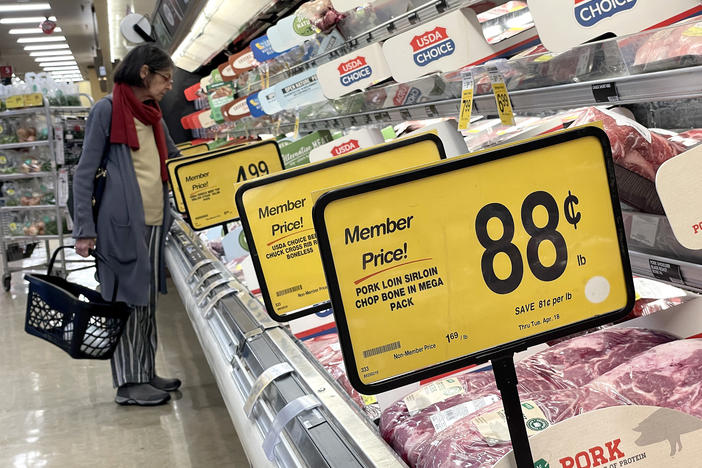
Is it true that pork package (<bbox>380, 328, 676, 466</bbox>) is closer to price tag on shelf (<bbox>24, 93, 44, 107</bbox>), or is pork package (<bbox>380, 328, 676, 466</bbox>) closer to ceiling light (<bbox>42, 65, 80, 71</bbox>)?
price tag on shelf (<bbox>24, 93, 44, 107</bbox>)

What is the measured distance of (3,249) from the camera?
722 cm

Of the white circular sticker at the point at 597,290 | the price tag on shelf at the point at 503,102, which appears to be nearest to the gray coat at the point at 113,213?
the price tag on shelf at the point at 503,102

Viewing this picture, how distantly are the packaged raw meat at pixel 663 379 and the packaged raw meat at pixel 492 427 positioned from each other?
0.04 metres

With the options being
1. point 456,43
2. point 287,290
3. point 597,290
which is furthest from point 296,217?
point 597,290

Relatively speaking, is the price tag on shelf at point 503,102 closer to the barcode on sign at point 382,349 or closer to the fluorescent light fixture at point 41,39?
the barcode on sign at point 382,349

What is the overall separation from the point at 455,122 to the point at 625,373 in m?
1.19

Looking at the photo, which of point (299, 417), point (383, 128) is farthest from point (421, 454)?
point (383, 128)

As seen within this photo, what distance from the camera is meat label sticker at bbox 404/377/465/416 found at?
132cm

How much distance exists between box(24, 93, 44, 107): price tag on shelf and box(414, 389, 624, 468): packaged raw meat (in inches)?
266

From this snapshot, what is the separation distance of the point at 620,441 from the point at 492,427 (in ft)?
0.73

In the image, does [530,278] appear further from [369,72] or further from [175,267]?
[175,267]

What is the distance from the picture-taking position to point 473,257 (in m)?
0.97

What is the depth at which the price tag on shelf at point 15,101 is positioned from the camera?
22.7ft

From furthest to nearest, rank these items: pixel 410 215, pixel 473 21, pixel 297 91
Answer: pixel 297 91, pixel 473 21, pixel 410 215
